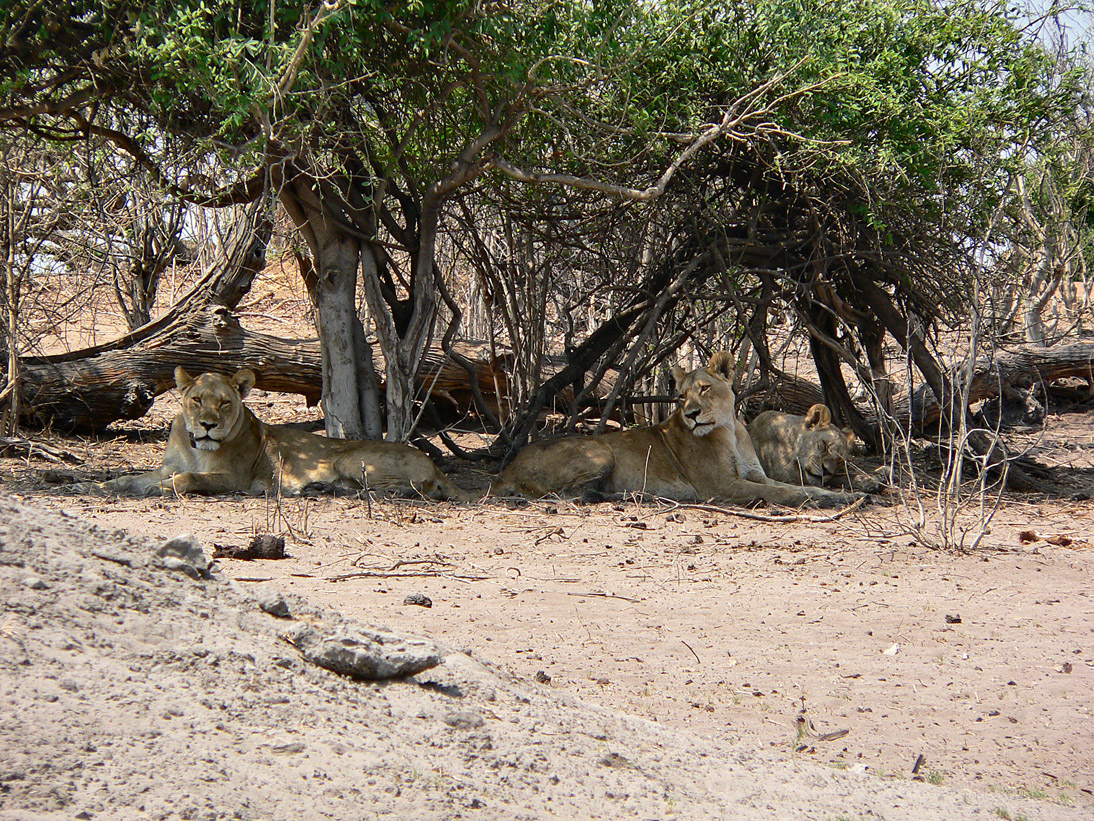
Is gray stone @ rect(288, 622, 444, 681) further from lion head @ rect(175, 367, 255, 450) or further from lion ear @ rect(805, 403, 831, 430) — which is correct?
lion ear @ rect(805, 403, 831, 430)

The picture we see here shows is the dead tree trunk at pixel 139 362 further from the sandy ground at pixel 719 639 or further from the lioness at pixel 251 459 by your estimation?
the sandy ground at pixel 719 639

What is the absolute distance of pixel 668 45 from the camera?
27.2ft

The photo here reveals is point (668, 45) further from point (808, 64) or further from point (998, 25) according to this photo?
point (998, 25)

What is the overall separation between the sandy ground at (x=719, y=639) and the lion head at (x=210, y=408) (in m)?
0.79

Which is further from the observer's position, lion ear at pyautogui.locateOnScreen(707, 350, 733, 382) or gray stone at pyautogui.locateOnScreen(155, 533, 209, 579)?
lion ear at pyautogui.locateOnScreen(707, 350, 733, 382)

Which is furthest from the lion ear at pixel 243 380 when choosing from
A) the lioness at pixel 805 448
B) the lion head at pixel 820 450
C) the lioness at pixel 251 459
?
the lion head at pixel 820 450

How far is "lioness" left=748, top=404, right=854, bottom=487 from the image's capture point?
971 cm

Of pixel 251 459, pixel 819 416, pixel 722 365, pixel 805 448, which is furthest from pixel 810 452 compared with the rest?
pixel 251 459

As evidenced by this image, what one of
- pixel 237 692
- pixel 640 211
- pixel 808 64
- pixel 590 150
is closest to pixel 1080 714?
pixel 237 692

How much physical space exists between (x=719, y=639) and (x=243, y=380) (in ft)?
18.8

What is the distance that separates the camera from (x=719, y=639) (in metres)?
4.71

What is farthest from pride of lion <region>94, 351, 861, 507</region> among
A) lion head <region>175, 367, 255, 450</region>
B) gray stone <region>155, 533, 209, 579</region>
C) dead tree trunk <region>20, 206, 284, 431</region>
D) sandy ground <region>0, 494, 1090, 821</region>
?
sandy ground <region>0, 494, 1090, 821</region>

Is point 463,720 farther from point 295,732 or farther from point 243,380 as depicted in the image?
point 243,380

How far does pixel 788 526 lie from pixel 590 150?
348 centimetres
